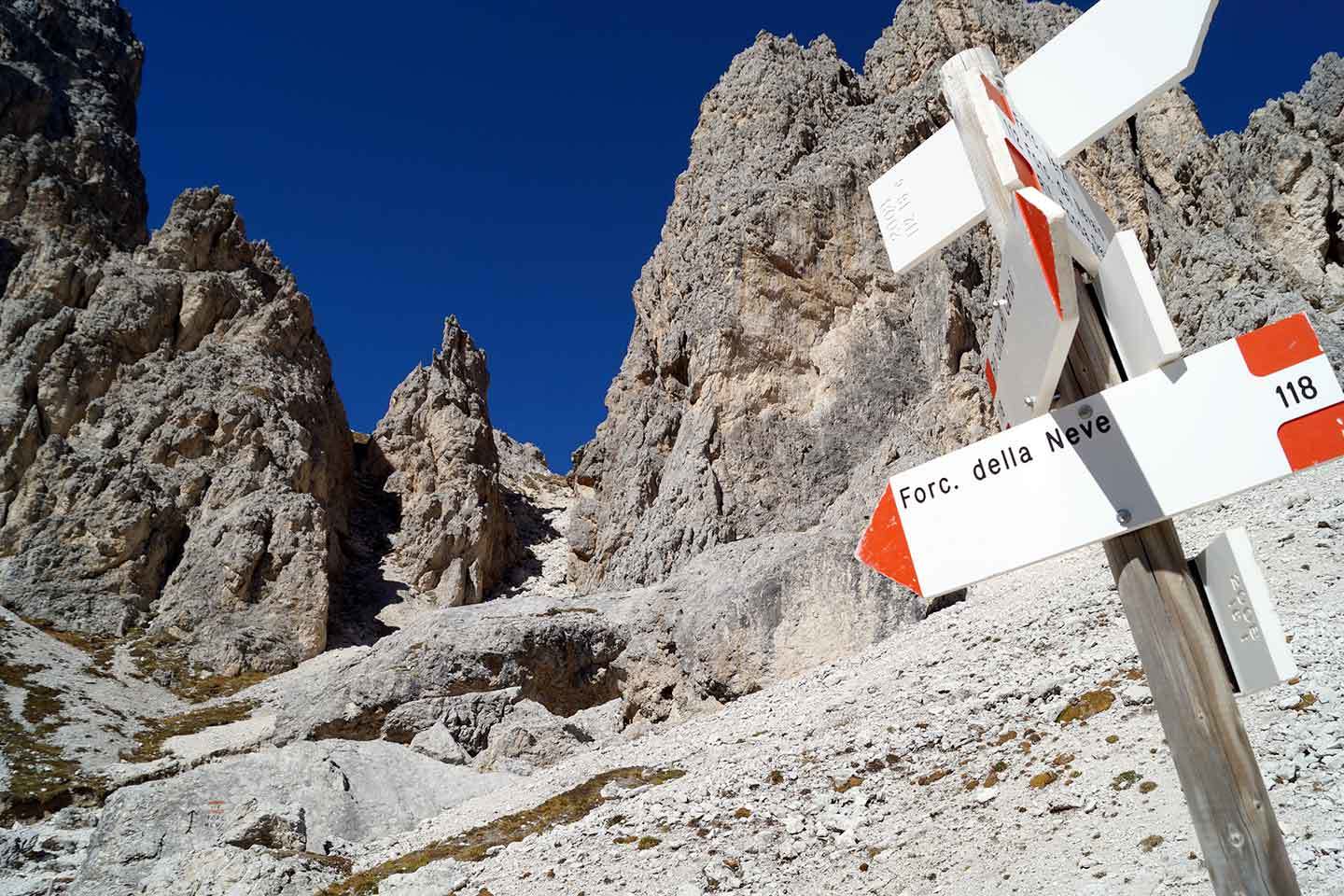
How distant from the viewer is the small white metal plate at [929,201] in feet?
11.4

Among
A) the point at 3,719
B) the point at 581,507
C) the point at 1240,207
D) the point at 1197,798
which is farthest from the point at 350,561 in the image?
the point at 1197,798

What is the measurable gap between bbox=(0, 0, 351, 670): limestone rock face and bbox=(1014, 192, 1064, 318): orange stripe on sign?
53.8 m

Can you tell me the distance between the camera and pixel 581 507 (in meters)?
48.4

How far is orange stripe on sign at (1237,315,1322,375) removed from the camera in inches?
102

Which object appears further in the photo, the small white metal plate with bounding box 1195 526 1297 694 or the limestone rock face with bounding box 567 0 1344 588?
the limestone rock face with bounding box 567 0 1344 588

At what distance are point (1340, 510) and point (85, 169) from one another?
268 feet

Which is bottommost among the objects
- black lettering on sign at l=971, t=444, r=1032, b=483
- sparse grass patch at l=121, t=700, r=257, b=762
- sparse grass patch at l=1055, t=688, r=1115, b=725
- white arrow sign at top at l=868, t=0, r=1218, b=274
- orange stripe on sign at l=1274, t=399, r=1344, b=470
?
sparse grass patch at l=1055, t=688, r=1115, b=725

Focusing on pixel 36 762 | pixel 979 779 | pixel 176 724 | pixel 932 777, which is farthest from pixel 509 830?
pixel 176 724

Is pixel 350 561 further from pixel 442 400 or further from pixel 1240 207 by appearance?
pixel 1240 207

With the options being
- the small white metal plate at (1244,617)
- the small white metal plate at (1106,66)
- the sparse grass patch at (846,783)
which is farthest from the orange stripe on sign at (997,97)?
the sparse grass patch at (846,783)

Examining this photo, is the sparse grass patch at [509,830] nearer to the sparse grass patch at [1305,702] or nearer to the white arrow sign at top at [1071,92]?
the sparse grass patch at [1305,702]

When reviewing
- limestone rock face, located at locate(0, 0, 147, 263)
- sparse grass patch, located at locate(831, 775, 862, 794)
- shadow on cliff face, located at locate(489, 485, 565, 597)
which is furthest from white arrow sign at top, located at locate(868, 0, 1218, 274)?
limestone rock face, located at locate(0, 0, 147, 263)

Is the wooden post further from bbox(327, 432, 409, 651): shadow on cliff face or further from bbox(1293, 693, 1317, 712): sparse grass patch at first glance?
bbox(327, 432, 409, 651): shadow on cliff face

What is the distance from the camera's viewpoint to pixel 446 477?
216ft
